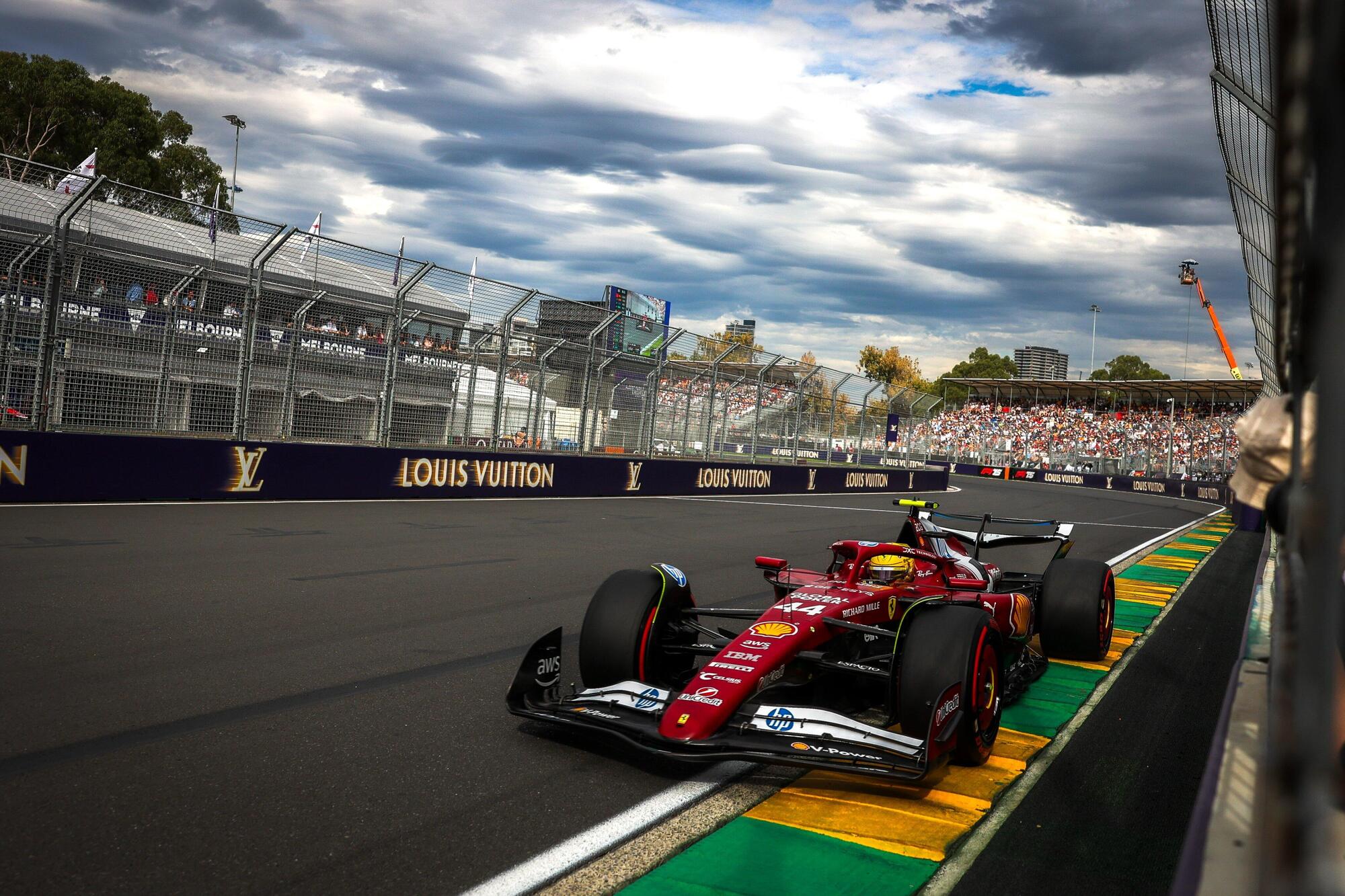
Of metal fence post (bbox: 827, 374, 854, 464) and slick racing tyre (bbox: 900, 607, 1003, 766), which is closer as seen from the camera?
slick racing tyre (bbox: 900, 607, 1003, 766)

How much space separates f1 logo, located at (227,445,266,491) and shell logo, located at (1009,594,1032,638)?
9760 mm

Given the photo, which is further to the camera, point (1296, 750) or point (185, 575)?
point (185, 575)

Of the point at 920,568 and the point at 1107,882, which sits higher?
the point at 920,568

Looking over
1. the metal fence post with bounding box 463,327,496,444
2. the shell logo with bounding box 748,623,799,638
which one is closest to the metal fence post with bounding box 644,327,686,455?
the metal fence post with bounding box 463,327,496,444

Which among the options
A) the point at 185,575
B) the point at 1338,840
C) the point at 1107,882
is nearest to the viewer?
the point at 1338,840

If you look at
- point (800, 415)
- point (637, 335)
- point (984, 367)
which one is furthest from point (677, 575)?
point (984, 367)

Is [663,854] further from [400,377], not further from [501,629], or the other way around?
[400,377]

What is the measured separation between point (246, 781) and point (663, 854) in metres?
1.48

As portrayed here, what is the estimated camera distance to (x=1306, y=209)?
1.11 m

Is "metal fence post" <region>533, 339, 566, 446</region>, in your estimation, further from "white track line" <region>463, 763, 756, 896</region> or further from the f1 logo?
"white track line" <region>463, 763, 756, 896</region>

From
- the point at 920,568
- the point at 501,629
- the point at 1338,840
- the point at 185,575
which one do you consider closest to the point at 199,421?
the point at 185,575

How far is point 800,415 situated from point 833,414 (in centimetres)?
203

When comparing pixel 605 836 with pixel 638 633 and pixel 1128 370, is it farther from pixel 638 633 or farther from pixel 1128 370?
pixel 1128 370

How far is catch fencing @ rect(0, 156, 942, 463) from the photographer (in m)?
10.9
